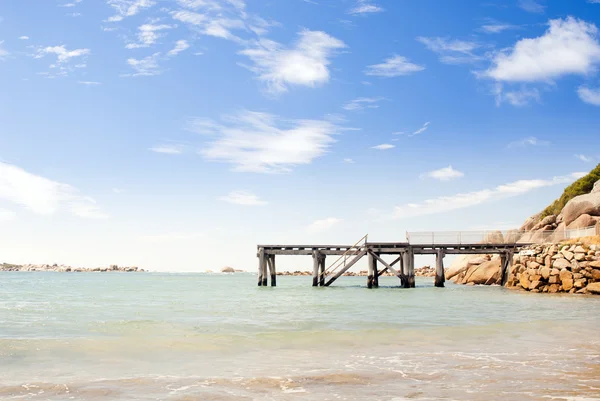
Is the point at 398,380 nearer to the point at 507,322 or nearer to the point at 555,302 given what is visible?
the point at 507,322

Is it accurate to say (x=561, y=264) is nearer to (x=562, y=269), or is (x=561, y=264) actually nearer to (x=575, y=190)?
(x=562, y=269)

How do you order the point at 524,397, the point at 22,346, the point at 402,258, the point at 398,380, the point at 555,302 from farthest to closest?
the point at 402,258, the point at 555,302, the point at 22,346, the point at 398,380, the point at 524,397

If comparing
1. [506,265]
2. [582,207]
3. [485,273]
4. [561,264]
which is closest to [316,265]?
[506,265]

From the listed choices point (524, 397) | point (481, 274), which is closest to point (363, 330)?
point (524, 397)

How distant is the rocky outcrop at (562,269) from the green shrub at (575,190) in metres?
28.2

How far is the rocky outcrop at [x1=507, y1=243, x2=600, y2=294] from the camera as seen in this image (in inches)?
1212

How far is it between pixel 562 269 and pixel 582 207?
15.3m

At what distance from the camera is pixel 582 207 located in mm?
44844

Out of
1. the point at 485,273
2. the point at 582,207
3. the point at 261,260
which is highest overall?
the point at 582,207

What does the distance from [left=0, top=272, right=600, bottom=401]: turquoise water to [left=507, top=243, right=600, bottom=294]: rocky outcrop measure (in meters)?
12.5

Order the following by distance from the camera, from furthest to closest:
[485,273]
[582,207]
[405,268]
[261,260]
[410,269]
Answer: [485,273] < [582,207] < [261,260] < [405,268] < [410,269]

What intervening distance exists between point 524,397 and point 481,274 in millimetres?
43628

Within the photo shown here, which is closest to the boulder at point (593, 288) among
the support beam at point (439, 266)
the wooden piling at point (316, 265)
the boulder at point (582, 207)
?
the support beam at point (439, 266)

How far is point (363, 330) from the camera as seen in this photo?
1510cm
